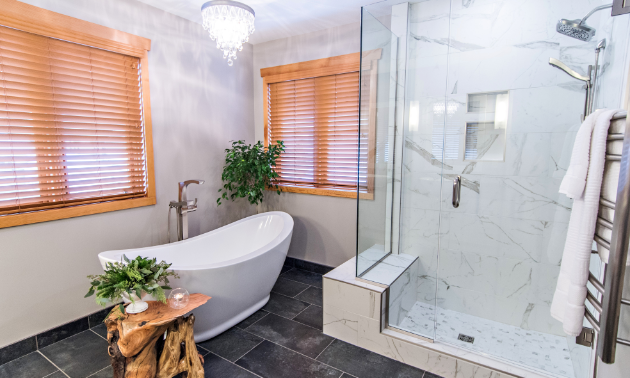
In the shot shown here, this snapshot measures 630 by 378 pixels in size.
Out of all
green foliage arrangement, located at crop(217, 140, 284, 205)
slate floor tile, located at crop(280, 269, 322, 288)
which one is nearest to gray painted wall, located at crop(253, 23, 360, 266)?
slate floor tile, located at crop(280, 269, 322, 288)

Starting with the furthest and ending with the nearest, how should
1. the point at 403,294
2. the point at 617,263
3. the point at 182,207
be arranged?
the point at 182,207
the point at 403,294
the point at 617,263

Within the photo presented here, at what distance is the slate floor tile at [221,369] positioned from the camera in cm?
187

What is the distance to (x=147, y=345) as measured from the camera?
1695mm

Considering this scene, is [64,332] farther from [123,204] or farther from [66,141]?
[66,141]

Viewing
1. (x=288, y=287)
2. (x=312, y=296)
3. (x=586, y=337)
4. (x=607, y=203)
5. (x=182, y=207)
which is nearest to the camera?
(x=607, y=203)

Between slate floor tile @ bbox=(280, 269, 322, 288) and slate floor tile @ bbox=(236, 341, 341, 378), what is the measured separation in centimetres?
106

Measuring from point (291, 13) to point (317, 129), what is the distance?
1.05m

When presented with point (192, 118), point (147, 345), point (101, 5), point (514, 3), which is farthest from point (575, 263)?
point (101, 5)

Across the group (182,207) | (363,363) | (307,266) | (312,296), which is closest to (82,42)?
(182,207)

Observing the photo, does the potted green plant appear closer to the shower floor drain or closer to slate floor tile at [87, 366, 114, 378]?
slate floor tile at [87, 366, 114, 378]

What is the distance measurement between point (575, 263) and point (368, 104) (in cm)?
144

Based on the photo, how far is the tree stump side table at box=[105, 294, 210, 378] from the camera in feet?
5.32

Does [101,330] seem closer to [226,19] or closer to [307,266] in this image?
[307,266]

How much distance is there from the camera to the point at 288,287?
10.0ft
